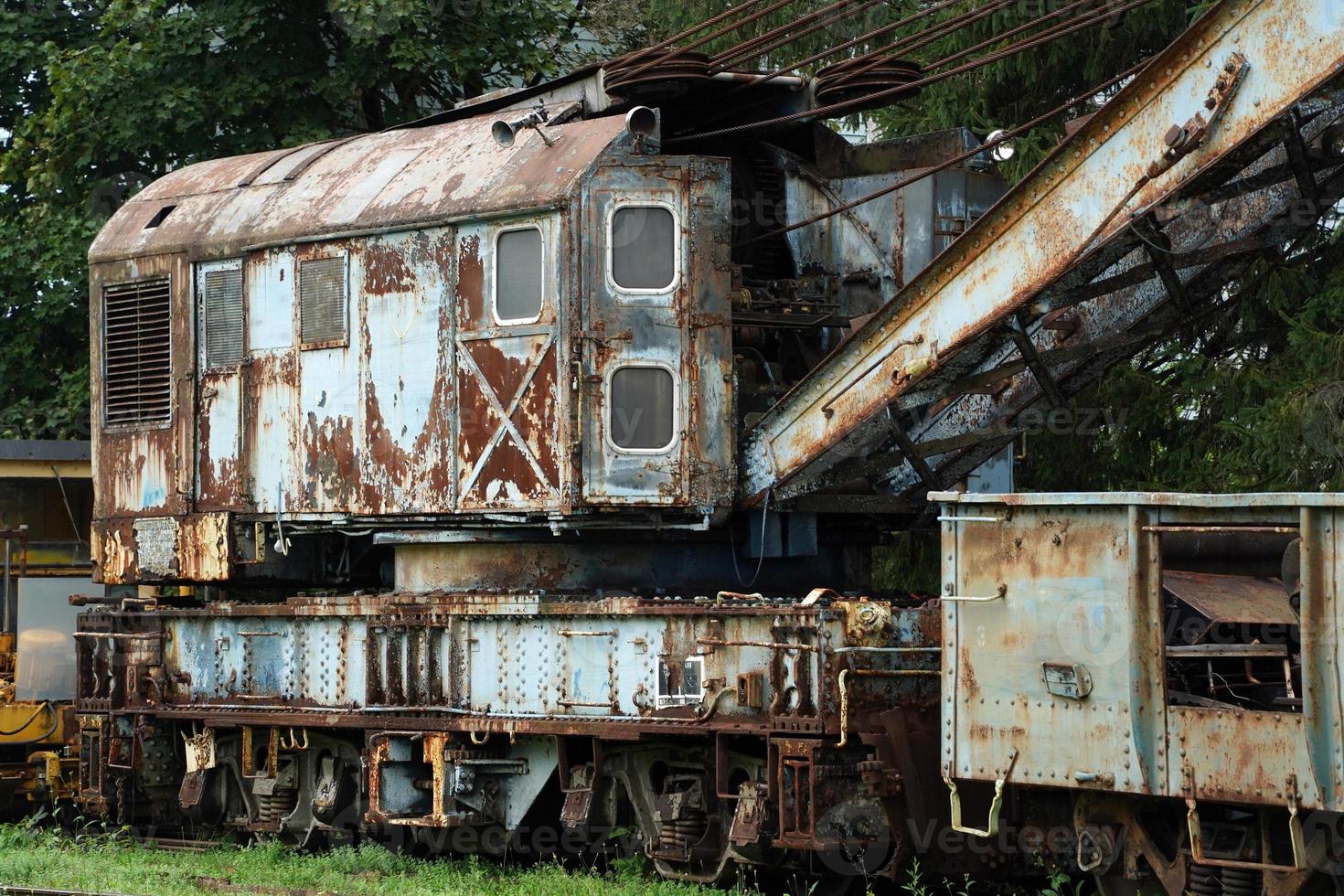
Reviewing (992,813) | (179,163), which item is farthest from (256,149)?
(992,813)

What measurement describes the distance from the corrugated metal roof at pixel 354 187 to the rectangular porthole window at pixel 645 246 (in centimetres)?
44

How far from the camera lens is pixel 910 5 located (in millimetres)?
18000

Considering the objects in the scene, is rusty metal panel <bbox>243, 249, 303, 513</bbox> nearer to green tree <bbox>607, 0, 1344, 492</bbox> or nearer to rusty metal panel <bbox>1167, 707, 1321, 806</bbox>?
green tree <bbox>607, 0, 1344, 492</bbox>

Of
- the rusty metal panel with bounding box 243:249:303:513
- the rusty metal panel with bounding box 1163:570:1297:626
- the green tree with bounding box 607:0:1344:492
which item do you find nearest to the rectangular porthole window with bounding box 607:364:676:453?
the rusty metal panel with bounding box 243:249:303:513

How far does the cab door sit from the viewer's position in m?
12.4

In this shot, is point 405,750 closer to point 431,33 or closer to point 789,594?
point 789,594

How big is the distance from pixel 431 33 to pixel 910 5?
674 centimetres

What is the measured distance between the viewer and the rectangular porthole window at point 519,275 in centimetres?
1267

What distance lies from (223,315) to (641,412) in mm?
4116

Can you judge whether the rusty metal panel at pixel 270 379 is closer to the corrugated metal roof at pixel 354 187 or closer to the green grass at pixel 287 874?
the corrugated metal roof at pixel 354 187

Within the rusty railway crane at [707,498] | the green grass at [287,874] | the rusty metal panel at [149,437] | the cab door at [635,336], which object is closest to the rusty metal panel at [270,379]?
the rusty railway crane at [707,498]

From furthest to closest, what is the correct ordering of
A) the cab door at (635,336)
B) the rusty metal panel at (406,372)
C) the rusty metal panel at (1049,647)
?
the rusty metal panel at (406,372) < the cab door at (635,336) < the rusty metal panel at (1049,647)

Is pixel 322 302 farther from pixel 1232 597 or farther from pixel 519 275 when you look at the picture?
pixel 1232 597

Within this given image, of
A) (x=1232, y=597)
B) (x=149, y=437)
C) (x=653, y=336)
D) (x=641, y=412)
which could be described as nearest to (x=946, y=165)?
(x=653, y=336)
